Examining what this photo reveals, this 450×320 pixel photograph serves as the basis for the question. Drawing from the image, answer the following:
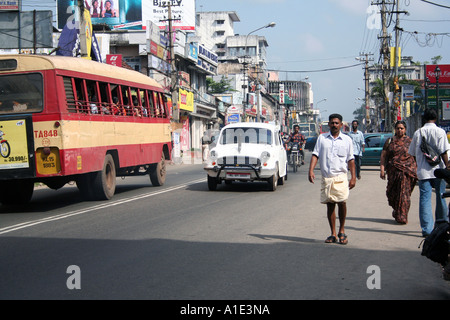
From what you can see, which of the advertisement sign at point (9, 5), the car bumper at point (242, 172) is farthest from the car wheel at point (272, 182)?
the advertisement sign at point (9, 5)

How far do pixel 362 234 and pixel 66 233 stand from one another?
464 centimetres

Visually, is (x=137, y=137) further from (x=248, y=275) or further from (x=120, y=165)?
(x=248, y=275)

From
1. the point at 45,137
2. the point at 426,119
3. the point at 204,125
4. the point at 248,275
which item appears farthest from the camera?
the point at 204,125

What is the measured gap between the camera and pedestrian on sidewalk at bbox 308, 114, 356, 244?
→ 26.3ft

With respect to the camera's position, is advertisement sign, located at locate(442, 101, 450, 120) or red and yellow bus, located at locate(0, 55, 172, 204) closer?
red and yellow bus, located at locate(0, 55, 172, 204)

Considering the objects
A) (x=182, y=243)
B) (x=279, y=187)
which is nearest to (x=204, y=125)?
(x=279, y=187)

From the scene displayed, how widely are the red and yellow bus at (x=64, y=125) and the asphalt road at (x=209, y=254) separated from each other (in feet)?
2.89

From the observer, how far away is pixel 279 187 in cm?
1747

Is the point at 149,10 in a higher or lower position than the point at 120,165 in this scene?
higher

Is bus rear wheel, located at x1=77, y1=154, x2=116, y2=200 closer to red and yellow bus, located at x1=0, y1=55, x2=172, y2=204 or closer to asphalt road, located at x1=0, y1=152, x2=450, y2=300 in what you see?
red and yellow bus, located at x1=0, y1=55, x2=172, y2=204

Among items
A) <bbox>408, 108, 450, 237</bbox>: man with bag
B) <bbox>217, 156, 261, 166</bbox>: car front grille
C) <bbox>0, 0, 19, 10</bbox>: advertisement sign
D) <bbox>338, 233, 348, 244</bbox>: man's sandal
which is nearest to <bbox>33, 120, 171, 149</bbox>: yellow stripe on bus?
<bbox>217, 156, 261, 166</bbox>: car front grille

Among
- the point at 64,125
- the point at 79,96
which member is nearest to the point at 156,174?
the point at 79,96

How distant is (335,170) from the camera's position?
8.07 m

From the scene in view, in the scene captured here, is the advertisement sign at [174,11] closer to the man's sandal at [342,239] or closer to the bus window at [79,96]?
the bus window at [79,96]
